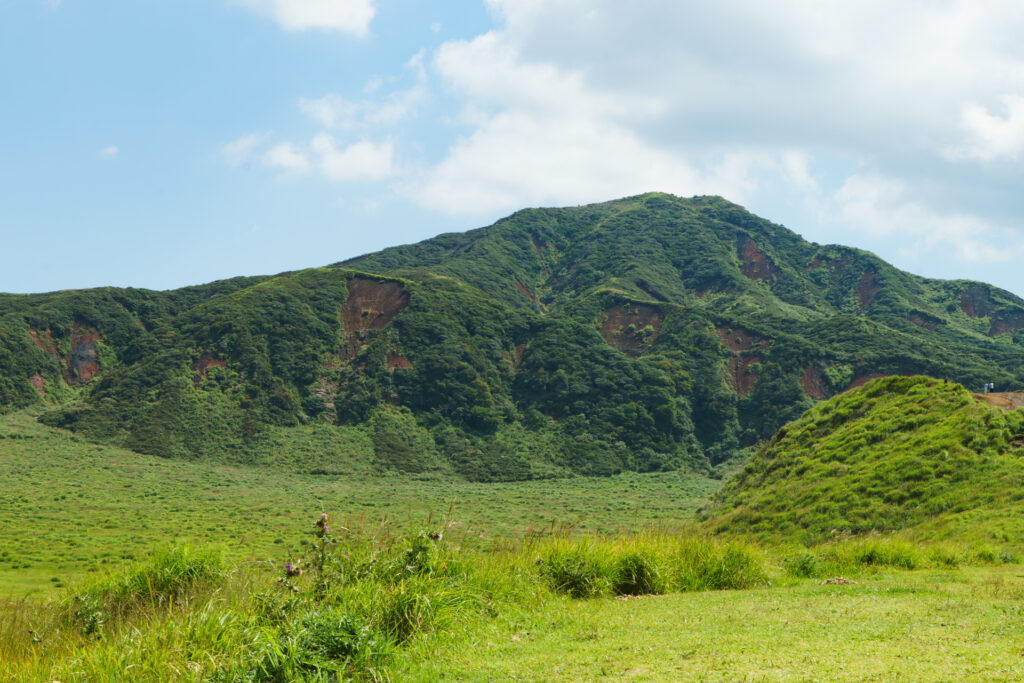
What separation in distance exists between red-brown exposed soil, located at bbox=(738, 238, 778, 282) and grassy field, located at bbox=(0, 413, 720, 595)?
281 ft

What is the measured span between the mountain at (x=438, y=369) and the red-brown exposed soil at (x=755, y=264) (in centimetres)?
3411

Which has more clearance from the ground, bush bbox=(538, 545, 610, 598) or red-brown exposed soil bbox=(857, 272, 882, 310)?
red-brown exposed soil bbox=(857, 272, 882, 310)

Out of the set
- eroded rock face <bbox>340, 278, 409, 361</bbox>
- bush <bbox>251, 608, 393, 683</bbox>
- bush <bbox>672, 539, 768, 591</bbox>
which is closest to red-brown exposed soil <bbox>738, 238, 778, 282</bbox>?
eroded rock face <bbox>340, 278, 409, 361</bbox>

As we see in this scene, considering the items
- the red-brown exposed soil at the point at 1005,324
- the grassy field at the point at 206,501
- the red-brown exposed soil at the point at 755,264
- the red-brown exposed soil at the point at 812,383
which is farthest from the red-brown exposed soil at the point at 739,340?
the red-brown exposed soil at the point at 1005,324

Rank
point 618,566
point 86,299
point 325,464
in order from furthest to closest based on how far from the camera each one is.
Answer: point 86,299 → point 325,464 → point 618,566

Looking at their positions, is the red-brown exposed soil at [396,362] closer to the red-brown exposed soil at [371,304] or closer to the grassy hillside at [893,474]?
the red-brown exposed soil at [371,304]

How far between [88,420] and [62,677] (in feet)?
249

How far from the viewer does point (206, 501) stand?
46406 millimetres

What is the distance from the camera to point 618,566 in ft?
31.9

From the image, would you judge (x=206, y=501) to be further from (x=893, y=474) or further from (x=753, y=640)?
(x=753, y=640)

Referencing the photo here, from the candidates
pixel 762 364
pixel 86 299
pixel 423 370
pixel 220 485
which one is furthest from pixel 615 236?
pixel 220 485

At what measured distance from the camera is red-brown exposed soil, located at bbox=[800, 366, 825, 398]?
270ft

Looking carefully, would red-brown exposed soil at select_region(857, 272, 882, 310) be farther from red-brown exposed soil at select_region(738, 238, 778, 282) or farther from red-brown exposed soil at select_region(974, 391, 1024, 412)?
red-brown exposed soil at select_region(974, 391, 1024, 412)

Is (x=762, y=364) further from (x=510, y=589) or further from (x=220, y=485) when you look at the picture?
(x=510, y=589)
